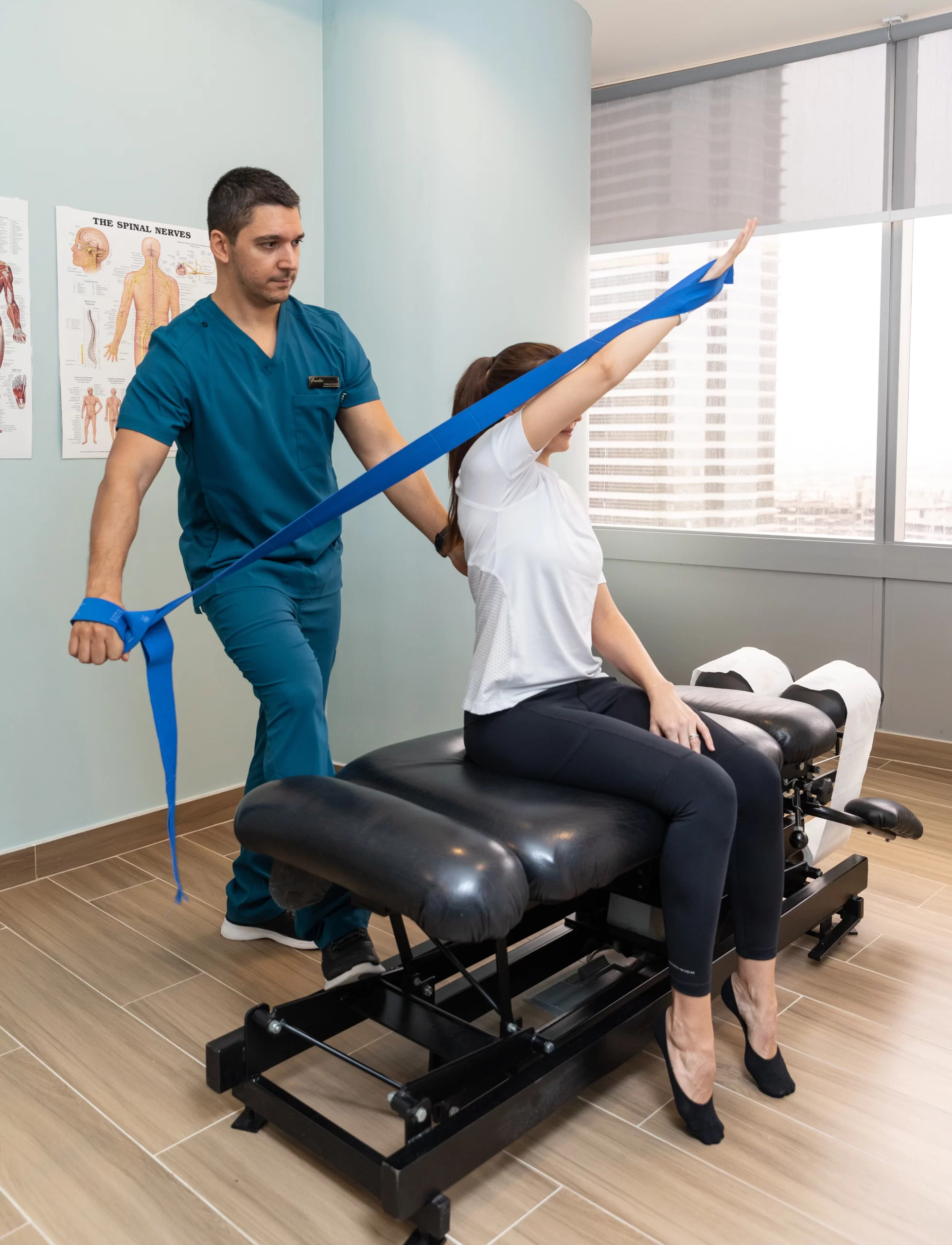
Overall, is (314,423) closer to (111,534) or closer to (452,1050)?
(111,534)

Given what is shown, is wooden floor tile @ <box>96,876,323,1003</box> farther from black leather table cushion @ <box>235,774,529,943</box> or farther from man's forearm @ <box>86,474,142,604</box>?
man's forearm @ <box>86,474,142,604</box>

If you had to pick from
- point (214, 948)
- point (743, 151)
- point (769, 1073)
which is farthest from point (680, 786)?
point (743, 151)

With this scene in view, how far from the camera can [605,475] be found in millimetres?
4340

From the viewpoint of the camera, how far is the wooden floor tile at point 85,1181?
138 centimetres

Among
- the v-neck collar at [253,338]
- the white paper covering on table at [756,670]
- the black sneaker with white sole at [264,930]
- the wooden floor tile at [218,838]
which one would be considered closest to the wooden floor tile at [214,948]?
the black sneaker with white sole at [264,930]

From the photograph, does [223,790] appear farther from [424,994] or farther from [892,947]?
[892,947]

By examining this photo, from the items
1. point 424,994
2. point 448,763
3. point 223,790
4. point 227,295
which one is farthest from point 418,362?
point 424,994

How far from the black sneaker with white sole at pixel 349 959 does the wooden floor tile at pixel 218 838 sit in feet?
2.90

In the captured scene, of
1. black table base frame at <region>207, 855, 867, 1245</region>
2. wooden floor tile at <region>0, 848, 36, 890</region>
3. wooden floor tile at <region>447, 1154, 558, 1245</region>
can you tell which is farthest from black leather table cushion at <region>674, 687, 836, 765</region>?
wooden floor tile at <region>0, 848, 36, 890</region>

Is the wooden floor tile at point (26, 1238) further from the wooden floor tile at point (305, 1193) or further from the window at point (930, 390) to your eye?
the window at point (930, 390)

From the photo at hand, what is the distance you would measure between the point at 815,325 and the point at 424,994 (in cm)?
285

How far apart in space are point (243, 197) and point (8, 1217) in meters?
1.62

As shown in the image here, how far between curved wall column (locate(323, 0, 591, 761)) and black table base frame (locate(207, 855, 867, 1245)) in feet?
4.15

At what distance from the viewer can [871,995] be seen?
6.59 ft
